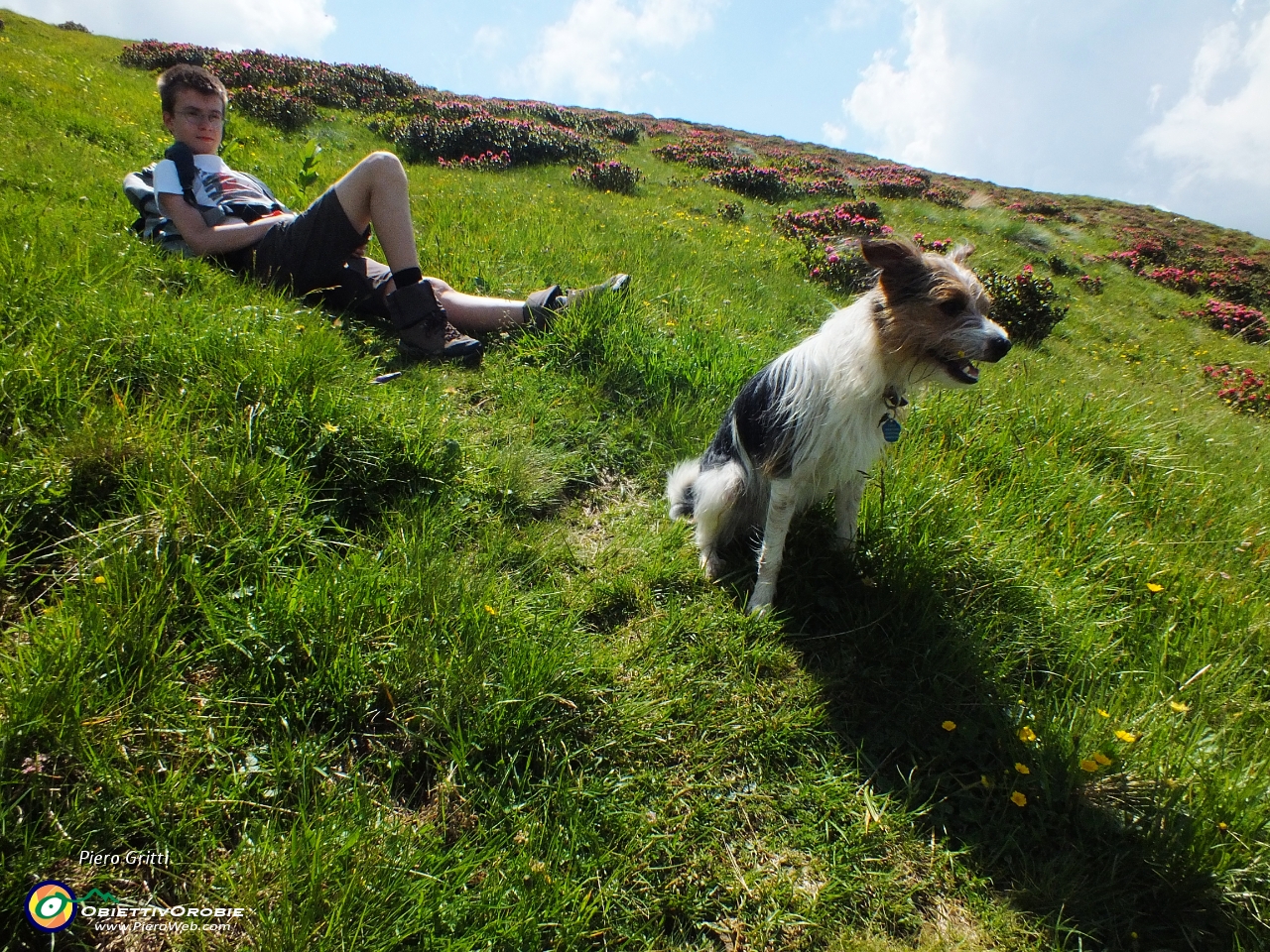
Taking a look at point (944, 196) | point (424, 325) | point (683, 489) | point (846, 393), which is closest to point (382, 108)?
point (424, 325)

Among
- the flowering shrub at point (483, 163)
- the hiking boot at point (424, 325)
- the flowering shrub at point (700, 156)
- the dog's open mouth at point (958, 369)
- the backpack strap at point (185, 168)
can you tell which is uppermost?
the flowering shrub at point (700, 156)

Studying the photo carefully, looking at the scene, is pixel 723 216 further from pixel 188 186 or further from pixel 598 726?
pixel 598 726

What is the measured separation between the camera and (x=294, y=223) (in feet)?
12.1

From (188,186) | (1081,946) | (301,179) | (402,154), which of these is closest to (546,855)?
(1081,946)

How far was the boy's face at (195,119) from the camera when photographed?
364 centimetres

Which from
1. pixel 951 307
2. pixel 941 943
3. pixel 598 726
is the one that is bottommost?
pixel 941 943

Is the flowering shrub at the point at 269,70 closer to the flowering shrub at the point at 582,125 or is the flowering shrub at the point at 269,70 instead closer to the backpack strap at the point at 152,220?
the flowering shrub at the point at 582,125

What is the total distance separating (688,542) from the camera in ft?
9.64

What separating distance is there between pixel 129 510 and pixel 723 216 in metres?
10.5

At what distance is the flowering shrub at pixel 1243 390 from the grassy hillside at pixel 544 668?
643 cm

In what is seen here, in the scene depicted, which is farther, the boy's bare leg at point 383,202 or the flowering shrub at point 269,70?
the flowering shrub at point 269,70

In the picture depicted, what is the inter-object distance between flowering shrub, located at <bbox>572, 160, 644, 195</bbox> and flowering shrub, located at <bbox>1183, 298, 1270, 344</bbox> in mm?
11604

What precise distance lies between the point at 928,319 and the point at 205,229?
4050 mm

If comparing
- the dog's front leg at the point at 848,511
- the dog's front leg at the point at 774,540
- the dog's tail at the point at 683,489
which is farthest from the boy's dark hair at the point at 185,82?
the dog's front leg at the point at 848,511
